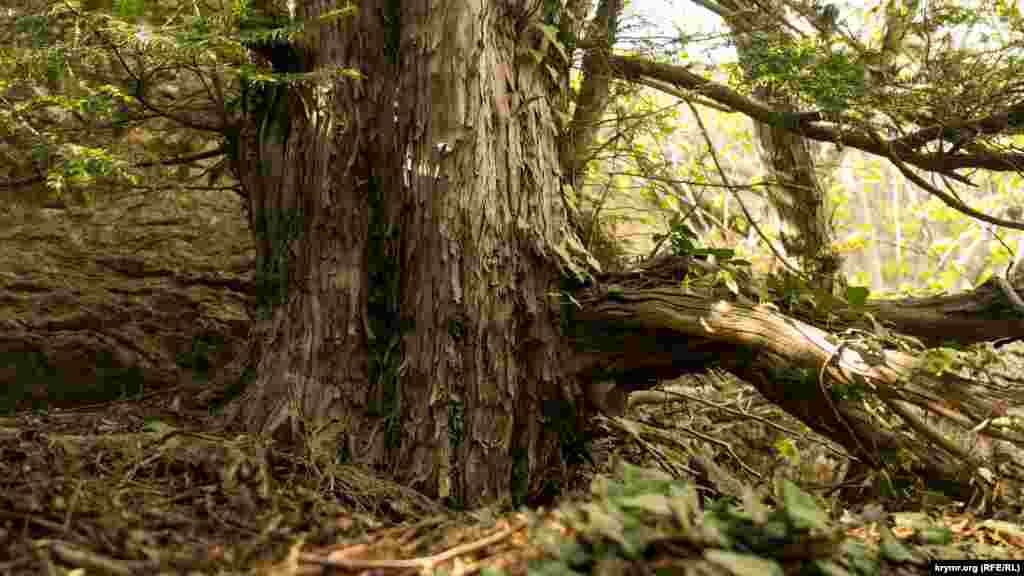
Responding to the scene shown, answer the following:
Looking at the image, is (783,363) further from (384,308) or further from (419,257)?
(384,308)

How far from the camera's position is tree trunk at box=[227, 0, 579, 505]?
2.99m

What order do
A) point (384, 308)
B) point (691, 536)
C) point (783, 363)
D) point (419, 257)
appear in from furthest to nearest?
point (384, 308) < point (419, 257) < point (783, 363) < point (691, 536)

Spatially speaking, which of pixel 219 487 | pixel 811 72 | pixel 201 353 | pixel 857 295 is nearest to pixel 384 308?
pixel 219 487

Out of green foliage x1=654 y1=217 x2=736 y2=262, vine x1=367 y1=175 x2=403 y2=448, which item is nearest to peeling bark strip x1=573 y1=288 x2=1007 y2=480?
green foliage x1=654 y1=217 x2=736 y2=262

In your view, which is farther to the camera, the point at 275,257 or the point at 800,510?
the point at 275,257

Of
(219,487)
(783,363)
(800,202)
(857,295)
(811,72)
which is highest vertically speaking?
(811,72)

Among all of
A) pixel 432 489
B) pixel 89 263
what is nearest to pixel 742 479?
pixel 432 489

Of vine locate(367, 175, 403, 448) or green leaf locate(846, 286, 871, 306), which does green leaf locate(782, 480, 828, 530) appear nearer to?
green leaf locate(846, 286, 871, 306)

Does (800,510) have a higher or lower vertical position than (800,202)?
lower

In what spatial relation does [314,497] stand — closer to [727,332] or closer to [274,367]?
[274,367]

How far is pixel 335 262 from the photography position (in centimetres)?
315

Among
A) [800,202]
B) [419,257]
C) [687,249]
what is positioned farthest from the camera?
[800,202]

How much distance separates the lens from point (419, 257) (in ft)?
10.1

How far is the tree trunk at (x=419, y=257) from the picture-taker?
2988 millimetres
